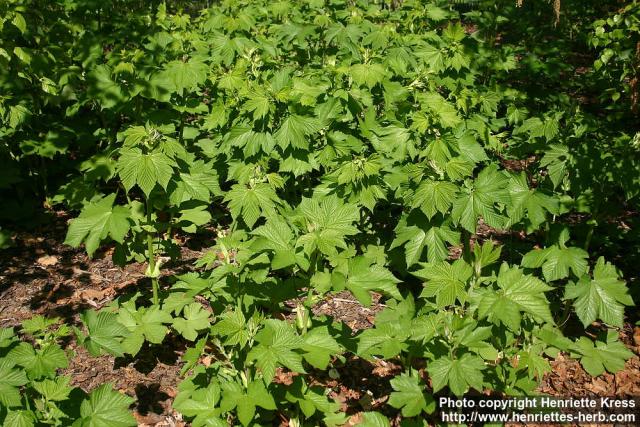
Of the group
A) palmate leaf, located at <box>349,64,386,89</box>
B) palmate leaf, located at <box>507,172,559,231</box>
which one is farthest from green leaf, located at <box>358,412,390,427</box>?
palmate leaf, located at <box>349,64,386,89</box>

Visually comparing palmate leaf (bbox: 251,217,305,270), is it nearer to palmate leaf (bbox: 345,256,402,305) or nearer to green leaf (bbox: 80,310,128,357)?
palmate leaf (bbox: 345,256,402,305)

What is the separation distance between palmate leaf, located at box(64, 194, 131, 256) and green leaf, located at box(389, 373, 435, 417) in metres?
1.94

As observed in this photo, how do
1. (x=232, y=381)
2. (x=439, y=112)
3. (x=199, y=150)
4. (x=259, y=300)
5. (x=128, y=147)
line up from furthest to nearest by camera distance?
1. (x=199, y=150)
2. (x=439, y=112)
3. (x=128, y=147)
4. (x=259, y=300)
5. (x=232, y=381)

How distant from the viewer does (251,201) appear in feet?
12.4

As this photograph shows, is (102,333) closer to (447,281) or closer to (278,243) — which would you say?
(278,243)

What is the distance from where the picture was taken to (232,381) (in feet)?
9.73

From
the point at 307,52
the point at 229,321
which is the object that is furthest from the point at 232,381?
the point at 307,52

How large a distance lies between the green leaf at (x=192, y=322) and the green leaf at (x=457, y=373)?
6.23ft

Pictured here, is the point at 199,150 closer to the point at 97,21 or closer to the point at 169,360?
the point at 97,21

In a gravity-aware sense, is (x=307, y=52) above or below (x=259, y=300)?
above

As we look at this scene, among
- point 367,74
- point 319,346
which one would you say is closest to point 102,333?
Answer: point 319,346

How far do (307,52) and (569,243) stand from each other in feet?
11.6

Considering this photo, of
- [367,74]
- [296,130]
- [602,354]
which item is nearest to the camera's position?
[602,354]

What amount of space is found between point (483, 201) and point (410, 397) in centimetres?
137
